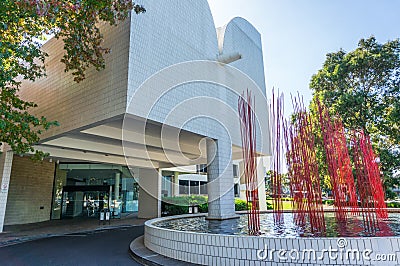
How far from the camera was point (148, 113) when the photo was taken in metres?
5.36

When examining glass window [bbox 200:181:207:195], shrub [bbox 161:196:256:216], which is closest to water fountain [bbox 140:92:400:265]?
shrub [bbox 161:196:256:216]

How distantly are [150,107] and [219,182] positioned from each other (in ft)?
9.89

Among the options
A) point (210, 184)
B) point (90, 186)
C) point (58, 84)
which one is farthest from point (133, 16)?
point (90, 186)

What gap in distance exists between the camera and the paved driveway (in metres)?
4.05

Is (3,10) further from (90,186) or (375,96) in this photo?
(375,96)

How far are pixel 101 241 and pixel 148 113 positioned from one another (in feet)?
10.2

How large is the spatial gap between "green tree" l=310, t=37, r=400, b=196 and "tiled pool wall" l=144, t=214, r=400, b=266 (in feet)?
31.6

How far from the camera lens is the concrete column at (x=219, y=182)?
7.09m

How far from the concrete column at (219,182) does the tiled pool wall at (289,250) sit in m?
3.73

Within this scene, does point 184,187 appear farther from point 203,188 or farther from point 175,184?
point 203,188

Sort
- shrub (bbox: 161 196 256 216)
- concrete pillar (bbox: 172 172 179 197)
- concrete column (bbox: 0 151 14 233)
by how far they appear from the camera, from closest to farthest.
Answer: concrete column (bbox: 0 151 14 233)
shrub (bbox: 161 196 256 216)
concrete pillar (bbox: 172 172 179 197)

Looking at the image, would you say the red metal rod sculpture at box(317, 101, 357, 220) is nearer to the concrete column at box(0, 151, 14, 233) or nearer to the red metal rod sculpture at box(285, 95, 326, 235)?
the red metal rod sculpture at box(285, 95, 326, 235)

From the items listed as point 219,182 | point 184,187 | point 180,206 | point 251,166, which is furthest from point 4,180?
point 184,187

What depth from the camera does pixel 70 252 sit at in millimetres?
4734
